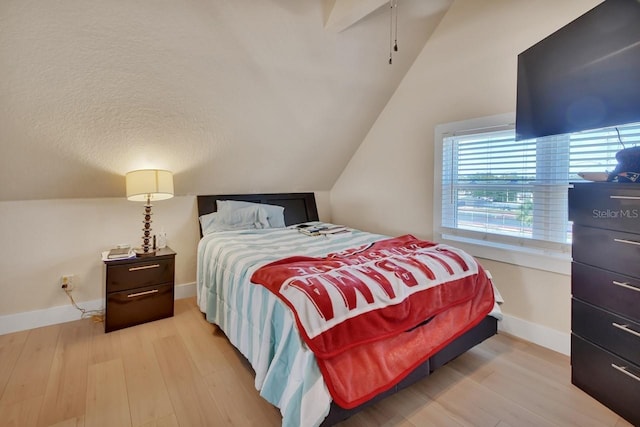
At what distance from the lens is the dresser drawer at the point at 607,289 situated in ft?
4.91

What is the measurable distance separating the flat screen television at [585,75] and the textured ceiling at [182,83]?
1098mm

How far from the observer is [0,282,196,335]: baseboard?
8.15ft

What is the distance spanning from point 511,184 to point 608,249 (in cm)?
94

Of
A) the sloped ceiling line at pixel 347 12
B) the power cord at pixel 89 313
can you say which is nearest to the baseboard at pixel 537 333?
the sloped ceiling line at pixel 347 12

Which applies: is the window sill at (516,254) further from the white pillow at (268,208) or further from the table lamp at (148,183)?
the table lamp at (148,183)

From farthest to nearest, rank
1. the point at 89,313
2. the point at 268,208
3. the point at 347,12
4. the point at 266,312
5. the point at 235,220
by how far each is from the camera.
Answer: the point at 268,208
the point at 235,220
the point at 89,313
the point at 347,12
the point at 266,312

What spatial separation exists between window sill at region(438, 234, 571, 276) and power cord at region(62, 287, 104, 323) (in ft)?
10.2

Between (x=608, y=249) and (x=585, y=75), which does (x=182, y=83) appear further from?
(x=608, y=249)

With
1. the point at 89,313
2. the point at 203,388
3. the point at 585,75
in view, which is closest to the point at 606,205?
the point at 585,75

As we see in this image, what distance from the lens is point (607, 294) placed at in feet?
5.28

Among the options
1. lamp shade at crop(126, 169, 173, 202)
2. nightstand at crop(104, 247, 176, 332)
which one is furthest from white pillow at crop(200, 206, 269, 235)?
lamp shade at crop(126, 169, 173, 202)

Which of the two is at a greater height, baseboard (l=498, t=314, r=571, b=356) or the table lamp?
the table lamp

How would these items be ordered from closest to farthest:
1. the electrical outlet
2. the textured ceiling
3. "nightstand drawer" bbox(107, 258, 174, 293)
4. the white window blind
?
the textured ceiling, the white window blind, "nightstand drawer" bbox(107, 258, 174, 293), the electrical outlet

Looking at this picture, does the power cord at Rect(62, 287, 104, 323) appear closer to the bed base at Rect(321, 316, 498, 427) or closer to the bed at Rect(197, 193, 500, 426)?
the bed at Rect(197, 193, 500, 426)
